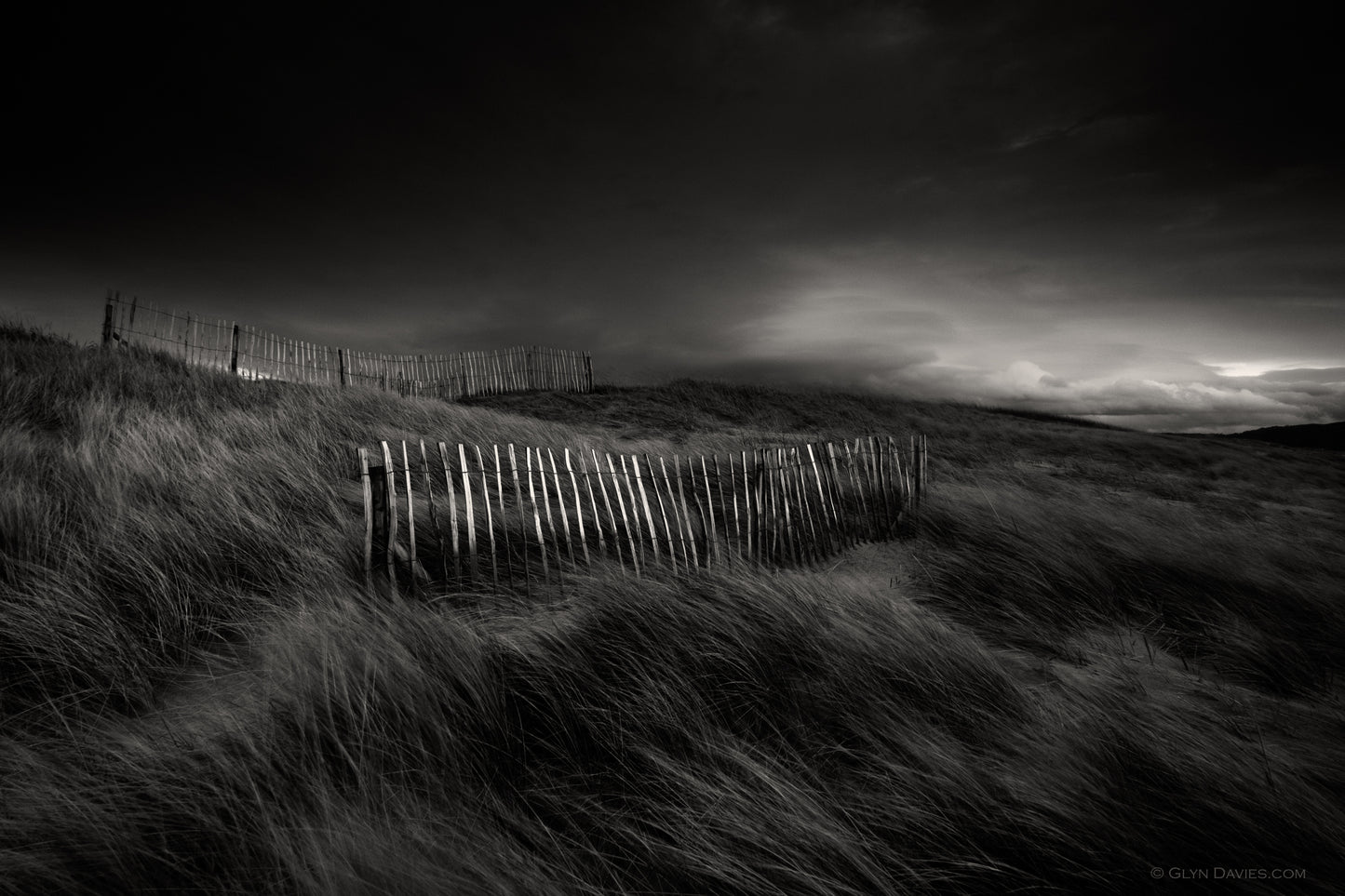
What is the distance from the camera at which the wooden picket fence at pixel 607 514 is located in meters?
3.51

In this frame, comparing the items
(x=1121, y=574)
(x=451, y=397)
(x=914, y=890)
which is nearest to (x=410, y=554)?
(x=914, y=890)

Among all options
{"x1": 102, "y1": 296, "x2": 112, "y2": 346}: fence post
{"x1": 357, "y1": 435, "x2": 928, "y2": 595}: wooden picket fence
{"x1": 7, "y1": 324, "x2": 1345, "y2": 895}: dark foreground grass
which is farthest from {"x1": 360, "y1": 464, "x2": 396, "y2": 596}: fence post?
{"x1": 102, "y1": 296, "x2": 112, "y2": 346}: fence post

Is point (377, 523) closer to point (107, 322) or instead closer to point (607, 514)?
point (607, 514)

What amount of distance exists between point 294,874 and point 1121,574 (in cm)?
594

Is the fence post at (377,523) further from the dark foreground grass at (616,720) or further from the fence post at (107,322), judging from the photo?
the fence post at (107,322)

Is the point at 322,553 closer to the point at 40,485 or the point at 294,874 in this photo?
the point at 40,485

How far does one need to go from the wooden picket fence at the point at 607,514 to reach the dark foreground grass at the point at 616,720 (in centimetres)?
40

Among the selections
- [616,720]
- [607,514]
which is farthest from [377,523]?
[616,720]

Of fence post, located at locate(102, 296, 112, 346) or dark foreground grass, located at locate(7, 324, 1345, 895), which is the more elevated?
fence post, located at locate(102, 296, 112, 346)

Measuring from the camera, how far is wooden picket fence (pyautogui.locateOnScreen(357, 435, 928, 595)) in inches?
138

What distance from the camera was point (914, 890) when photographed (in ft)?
4.76

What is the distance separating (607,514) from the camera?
4695 mm

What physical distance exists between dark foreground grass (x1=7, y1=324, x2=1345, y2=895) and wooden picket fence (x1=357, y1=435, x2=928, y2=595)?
40 cm

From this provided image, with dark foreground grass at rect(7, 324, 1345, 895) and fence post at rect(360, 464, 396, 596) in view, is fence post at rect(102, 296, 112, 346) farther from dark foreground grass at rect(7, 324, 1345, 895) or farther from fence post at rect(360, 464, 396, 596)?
fence post at rect(360, 464, 396, 596)
